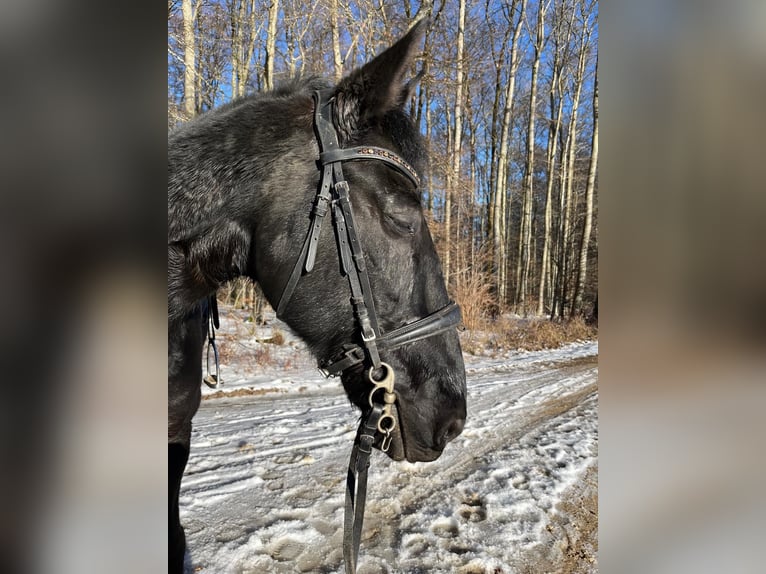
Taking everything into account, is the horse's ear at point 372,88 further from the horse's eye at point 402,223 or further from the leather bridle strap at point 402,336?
the leather bridle strap at point 402,336

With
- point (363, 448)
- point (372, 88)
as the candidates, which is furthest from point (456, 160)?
point (363, 448)

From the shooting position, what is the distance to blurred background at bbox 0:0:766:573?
1.70 ft

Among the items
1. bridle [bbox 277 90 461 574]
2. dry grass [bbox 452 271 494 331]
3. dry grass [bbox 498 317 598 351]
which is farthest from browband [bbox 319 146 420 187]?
dry grass [bbox 498 317 598 351]

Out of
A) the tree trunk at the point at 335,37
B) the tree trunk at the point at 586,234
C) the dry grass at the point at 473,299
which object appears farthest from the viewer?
the tree trunk at the point at 586,234

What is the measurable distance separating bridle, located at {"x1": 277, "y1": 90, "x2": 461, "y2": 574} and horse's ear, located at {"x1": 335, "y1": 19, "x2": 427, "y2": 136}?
6cm

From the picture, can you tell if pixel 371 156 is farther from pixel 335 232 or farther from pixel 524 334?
pixel 524 334

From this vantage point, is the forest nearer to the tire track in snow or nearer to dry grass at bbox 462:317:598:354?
dry grass at bbox 462:317:598:354
